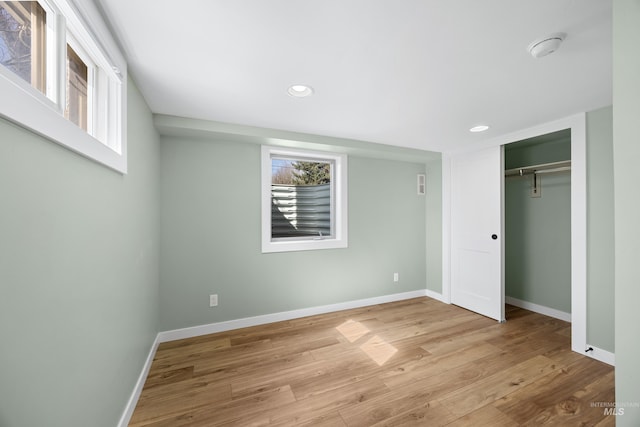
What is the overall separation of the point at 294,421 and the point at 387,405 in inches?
24.6

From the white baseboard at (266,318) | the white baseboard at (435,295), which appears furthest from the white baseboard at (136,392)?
the white baseboard at (435,295)

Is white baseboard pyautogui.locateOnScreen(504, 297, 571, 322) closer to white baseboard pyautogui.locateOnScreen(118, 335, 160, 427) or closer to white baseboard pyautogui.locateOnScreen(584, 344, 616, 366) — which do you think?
white baseboard pyautogui.locateOnScreen(584, 344, 616, 366)

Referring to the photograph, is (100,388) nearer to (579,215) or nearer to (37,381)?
(37,381)

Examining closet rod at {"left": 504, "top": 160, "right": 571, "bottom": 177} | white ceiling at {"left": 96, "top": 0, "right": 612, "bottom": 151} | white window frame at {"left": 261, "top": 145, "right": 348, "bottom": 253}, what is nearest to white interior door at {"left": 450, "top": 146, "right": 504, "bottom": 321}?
closet rod at {"left": 504, "top": 160, "right": 571, "bottom": 177}

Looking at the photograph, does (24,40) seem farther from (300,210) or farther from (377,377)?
(300,210)

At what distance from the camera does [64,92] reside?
0.93 m

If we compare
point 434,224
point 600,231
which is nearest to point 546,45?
point 600,231

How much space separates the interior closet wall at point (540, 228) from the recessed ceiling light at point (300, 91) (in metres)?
2.88

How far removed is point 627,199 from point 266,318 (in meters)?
2.92

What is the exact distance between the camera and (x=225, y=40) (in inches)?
51.1

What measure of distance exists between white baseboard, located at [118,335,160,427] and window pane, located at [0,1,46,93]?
1726mm

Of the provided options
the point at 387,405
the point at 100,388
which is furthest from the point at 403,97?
the point at 100,388

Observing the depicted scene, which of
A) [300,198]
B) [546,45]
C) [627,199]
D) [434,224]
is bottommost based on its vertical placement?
[434,224]

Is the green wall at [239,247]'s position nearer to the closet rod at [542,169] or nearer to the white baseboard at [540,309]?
the closet rod at [542,169]
